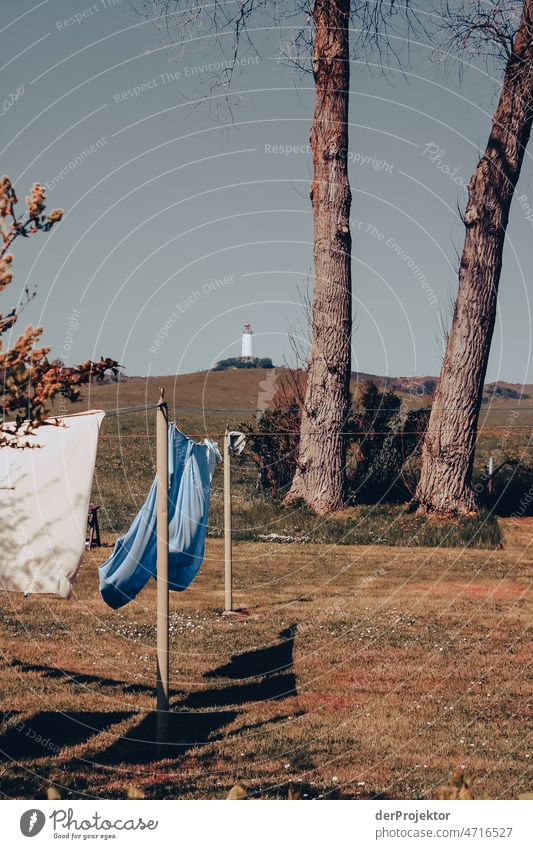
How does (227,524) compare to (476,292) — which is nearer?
(227,524)

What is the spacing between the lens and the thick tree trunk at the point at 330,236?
910 inches

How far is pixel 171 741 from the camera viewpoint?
9539 millimetres

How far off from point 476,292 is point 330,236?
368 cm

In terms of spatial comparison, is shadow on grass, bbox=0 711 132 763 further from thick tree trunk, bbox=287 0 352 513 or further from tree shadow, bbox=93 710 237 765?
thick tree trunk, bbox=287 0 352 513

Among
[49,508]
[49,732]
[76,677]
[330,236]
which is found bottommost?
[76,677]

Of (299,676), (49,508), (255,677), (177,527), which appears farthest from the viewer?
(177,527)

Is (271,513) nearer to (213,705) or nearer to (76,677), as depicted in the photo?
(76,677)

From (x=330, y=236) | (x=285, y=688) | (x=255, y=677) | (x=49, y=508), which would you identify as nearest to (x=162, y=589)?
(x=49, y=508)

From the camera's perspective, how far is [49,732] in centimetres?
975

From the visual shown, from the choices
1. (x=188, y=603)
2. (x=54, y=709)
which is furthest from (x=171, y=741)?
(x=188, y=603)

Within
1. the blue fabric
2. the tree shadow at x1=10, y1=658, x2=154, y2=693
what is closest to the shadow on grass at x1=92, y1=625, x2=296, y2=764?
the tree shadow at x1=10, y1=658, x2=154, y2=693

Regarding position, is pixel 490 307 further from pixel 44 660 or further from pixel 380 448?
pixel 44 660
